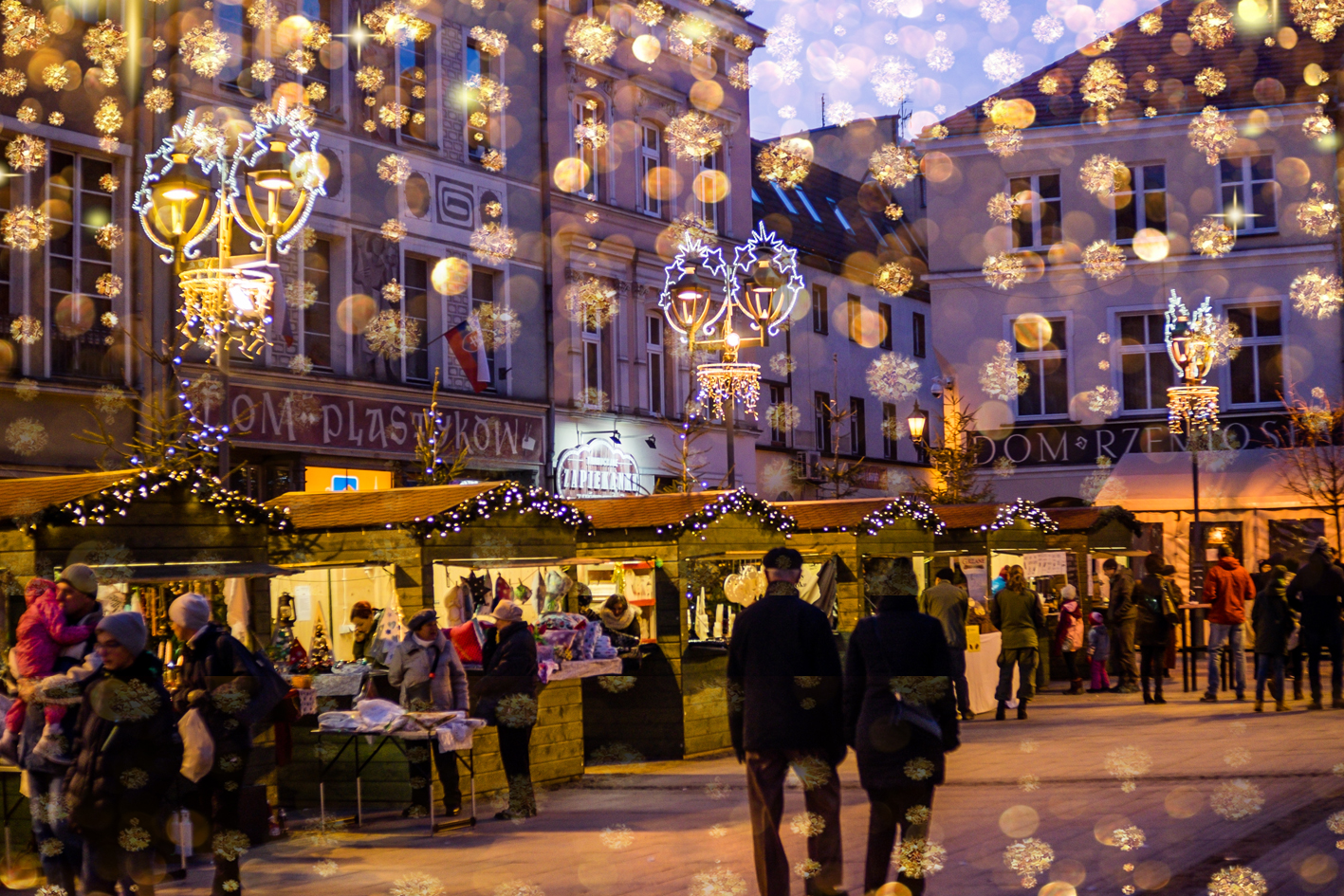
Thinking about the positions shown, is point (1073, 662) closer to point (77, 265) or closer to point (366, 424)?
point (366, 424)

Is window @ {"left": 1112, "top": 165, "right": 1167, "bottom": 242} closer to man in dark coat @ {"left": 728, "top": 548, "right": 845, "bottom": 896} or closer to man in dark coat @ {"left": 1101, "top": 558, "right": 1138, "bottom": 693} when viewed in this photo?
man in dark coat @ {"left": 1101, "top": 558, "right": 1138, "bottom": 693}

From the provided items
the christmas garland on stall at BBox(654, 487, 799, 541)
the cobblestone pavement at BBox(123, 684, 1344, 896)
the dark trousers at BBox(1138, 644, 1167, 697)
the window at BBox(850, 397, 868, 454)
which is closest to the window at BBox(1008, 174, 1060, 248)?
the window at BBox(850, 397, 868, 454)

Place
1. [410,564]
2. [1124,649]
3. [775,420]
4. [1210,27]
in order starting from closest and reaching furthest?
[410,564] → [1124,649] → [1210,27] → [775,420]

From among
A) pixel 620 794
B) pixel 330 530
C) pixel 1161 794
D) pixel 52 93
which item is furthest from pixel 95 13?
pixel 1161 794

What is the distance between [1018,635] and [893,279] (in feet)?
97.8

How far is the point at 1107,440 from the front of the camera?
3222 centimetres

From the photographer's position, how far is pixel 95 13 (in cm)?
Answer: 1958

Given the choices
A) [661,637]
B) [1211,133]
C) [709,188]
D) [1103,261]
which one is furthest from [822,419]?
[661,637]

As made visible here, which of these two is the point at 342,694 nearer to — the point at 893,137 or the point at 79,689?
the point at 79,689

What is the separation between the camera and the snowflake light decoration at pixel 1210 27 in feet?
110

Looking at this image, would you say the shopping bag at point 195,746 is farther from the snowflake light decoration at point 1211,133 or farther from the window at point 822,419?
the window at point 822,419

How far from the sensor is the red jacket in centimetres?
1830

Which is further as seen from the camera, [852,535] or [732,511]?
[852,535]

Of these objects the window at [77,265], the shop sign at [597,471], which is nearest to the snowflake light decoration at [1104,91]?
the shop sign at [597,471]
